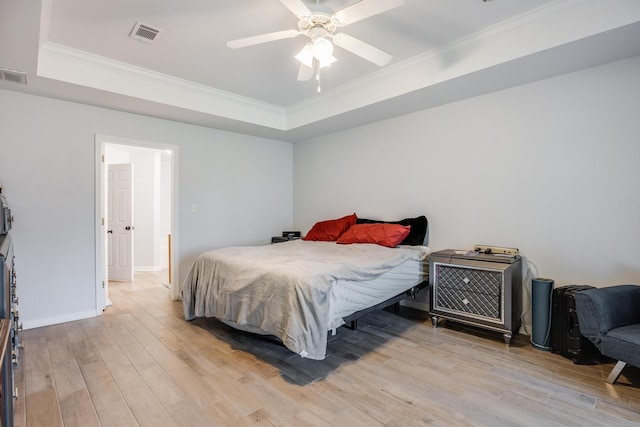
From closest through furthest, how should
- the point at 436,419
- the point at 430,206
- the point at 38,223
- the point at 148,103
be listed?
the point at 436,419, the point at 38,223, the point at 148,103, the point at 430,206

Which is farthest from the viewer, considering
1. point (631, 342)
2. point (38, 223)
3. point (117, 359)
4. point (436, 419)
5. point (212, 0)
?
point (38, 223)

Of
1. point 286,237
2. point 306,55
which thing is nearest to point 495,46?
point 306,55

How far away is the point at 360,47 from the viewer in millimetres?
2307

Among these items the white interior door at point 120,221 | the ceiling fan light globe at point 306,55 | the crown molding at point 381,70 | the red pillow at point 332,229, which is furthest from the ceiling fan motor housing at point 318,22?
the white interior door at point 120,221

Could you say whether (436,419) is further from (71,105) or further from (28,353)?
(71,105)

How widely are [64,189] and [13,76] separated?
1140mm

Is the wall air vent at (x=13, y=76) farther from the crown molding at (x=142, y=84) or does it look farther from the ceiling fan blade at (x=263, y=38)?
the ceiling fan blade at (x=263, y=38)

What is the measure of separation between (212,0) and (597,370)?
3866mm

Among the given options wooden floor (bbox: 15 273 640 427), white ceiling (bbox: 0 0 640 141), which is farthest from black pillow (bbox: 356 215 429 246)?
white ceiling (bbox: 0 0 640 141)

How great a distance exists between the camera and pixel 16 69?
8.59 ft

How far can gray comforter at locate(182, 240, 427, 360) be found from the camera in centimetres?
226

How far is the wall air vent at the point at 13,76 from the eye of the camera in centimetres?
266

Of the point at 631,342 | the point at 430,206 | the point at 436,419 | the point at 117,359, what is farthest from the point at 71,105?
the point at 631,342

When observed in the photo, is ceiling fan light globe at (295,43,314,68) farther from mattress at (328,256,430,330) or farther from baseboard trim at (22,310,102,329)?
baseboard trim at (22,310,102,329)
